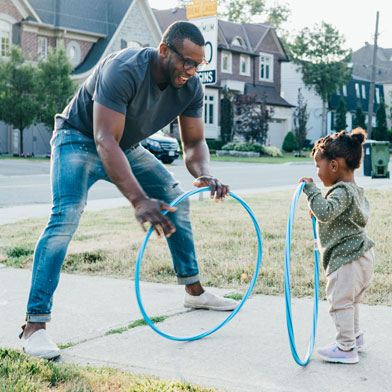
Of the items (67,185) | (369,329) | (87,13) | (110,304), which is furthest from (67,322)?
(87,13)

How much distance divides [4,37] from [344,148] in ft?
100

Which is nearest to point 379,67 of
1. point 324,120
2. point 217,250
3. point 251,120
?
point 324,120

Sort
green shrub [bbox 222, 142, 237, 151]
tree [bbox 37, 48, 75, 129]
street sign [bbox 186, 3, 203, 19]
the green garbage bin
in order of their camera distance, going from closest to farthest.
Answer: street sign [bbox 186, 3, 203, 19] < the green garbage bin < tree [bbox 37, 48, 75, 129] < green shrub [bbox 222, 142, 237, 151]

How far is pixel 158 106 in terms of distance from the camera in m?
3.75

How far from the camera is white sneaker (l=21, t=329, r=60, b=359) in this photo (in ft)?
10.8

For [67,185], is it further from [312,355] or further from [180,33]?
[312,355]

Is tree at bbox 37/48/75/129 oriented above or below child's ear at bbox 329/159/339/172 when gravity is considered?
above

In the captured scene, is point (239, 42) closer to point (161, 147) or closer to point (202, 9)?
point (161, 147)

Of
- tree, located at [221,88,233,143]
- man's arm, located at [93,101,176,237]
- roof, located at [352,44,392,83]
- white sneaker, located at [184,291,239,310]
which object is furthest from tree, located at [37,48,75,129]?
roof, located at [352,44,392,83]

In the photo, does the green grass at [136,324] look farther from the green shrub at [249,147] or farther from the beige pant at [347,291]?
the green shrub at [249,147]

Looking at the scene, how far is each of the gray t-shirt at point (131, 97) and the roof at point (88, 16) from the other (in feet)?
101

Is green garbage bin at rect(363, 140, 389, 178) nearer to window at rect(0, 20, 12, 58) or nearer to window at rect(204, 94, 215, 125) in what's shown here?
window at rect(0, 20, 12, 58)

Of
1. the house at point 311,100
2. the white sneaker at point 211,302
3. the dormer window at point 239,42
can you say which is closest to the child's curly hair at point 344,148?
the white sneaker at point 211,302

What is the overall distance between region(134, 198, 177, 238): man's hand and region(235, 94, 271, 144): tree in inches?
1396
